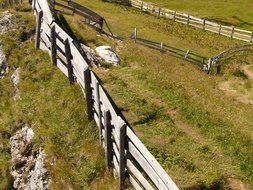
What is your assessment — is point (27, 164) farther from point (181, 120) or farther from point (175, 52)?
point (175, 52)

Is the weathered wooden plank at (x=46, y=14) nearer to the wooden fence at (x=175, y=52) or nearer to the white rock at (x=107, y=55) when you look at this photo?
the white rock at (x=107, y=55)

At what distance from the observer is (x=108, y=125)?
12.5 meters

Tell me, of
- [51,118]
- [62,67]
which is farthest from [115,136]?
[62,67]

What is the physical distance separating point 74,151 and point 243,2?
5357cm

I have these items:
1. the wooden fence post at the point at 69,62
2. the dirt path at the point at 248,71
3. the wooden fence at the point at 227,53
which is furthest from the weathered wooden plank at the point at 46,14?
the dirt path at the point at 248,71

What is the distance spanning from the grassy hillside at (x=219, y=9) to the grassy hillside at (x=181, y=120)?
96.6 ft

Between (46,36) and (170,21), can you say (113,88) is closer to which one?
(46,36)

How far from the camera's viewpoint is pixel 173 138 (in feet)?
49.0

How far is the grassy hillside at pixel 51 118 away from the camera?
44.1 feet

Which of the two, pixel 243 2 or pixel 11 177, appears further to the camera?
pixel 243 2

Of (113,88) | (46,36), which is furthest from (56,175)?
(46,36)

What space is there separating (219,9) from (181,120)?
Result: 4528cm

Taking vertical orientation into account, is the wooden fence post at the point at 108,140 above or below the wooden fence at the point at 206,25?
above

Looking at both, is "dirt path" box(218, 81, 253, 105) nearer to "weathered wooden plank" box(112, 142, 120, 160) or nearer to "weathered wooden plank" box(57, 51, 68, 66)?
"weathered wooden plank" box(57, 51, 68, 66)
